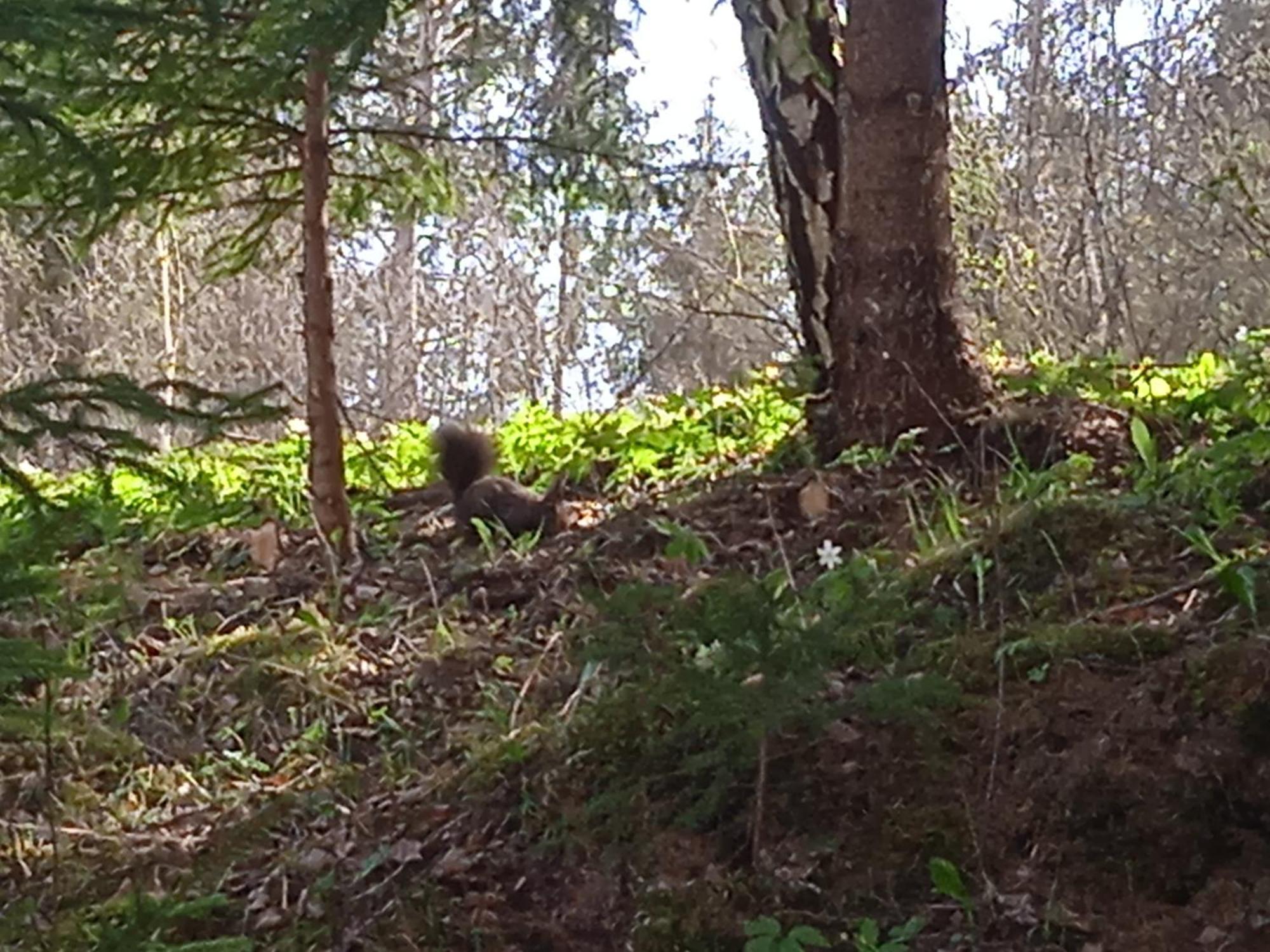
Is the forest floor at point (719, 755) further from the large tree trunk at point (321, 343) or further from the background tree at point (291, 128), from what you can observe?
the background tree at point (291, 128)

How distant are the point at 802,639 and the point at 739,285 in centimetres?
510

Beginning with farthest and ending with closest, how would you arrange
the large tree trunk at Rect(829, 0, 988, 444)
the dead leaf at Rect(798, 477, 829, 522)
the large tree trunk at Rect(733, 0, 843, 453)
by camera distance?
the large tree trunk at Rect(733, 0, 843, 453) < the large tree trunk at Rect(829, 0, 988, 444) < the dead leaf at Rect(798, 477, 829, 522)

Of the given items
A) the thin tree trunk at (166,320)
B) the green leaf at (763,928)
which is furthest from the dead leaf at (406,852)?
the thin tree trunk at (166,320)

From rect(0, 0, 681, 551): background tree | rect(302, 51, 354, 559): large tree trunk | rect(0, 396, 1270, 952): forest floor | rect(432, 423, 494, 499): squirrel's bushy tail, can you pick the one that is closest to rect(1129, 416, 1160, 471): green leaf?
rect(0, 396, 1270, 952): forest floor

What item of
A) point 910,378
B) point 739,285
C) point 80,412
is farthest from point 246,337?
point 80,412

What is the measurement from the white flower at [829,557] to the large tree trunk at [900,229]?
2.69 feet

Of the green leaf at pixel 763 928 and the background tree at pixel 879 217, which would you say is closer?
the green leaf at pixel 763 928

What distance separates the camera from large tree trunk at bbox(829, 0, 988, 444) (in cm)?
491

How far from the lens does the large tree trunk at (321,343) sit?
5.06 metres

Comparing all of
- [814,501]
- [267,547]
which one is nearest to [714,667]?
[814,501]

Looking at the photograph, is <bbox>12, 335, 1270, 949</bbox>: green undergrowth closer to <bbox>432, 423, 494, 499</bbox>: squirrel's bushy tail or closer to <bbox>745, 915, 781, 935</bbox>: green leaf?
<bbox>745, 915, 781, 935</bbox>: green leaf

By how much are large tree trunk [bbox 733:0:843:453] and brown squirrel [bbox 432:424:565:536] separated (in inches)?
42.5

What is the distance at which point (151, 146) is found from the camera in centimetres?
510

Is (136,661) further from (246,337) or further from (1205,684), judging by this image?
(246,337)
